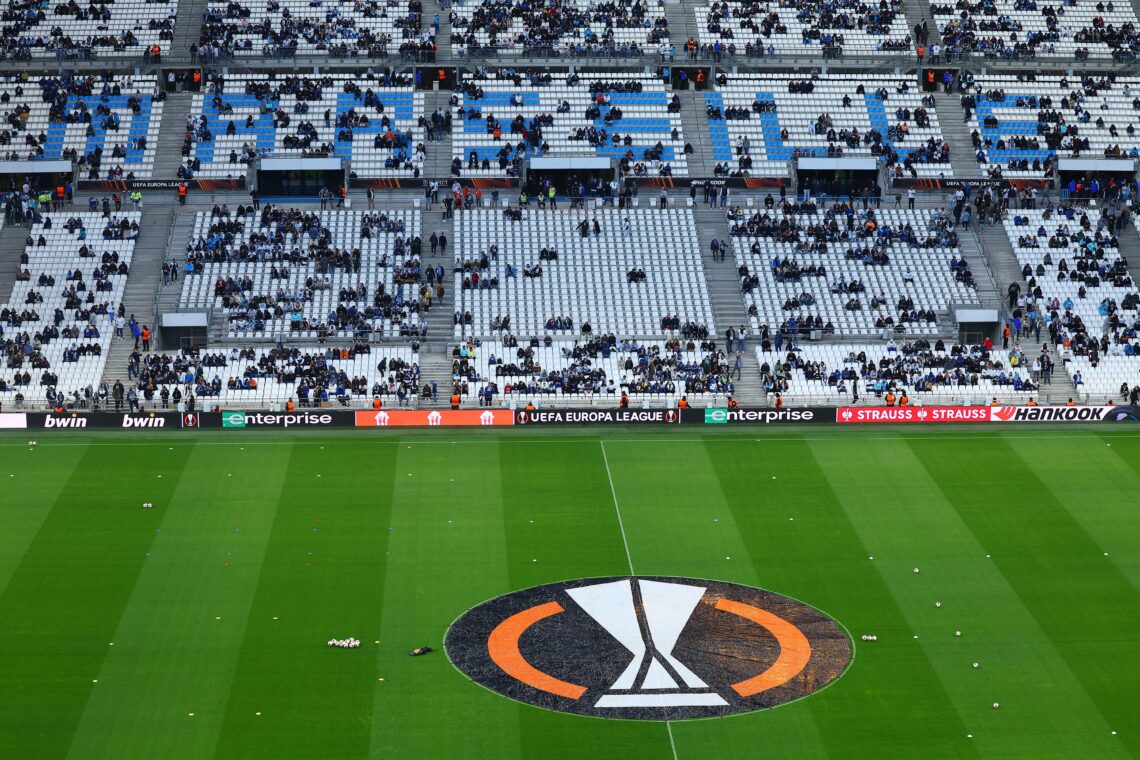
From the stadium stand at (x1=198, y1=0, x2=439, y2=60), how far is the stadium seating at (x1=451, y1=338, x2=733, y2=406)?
2319cm

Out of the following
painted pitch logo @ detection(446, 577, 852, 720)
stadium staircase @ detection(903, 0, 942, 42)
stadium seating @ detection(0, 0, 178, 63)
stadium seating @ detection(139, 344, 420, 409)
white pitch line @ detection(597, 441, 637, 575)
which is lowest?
painted pitch logo @ detection(446, 577, 852, 720)

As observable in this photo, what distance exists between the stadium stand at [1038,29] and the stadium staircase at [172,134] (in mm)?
41298

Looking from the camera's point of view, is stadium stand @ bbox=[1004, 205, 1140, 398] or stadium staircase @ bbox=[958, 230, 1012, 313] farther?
stadium staircase @ bbox=[958, 230, 1012, 313]

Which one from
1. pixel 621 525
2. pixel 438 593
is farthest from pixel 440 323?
pixel 438 593

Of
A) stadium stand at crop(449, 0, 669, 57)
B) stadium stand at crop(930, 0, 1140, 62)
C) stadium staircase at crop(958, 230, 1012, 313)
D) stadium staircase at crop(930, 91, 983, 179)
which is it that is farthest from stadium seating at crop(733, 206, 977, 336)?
stadium stand at crop(449, 0, 669, 57)

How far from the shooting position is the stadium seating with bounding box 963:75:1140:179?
79500 mm

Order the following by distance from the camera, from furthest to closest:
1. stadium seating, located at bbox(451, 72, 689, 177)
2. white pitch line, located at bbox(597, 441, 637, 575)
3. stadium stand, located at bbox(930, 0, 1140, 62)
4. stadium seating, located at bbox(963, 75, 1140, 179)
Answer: stadium stand, located at bbox(930, 0, 1140, 62) → stadium seating, located at bbox(963, 75, 1140, 179) → stadium seating, located at bbox(451, 72, 689, 177) → white pitch line, located at bbox(597, 441, 637, 575)

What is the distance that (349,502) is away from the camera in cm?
5097

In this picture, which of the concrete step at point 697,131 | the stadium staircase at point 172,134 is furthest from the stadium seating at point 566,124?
the stadium staircase at point 172,134

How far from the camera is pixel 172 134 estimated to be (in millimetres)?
78438

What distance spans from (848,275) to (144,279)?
3280 cm

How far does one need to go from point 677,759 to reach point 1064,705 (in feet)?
33.0

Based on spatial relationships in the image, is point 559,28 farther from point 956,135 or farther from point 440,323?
point 440,323

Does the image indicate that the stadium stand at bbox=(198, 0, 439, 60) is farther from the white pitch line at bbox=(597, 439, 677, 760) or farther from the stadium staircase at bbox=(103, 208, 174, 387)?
the white pitch line at bbox=(597, 439, 677, 760)
